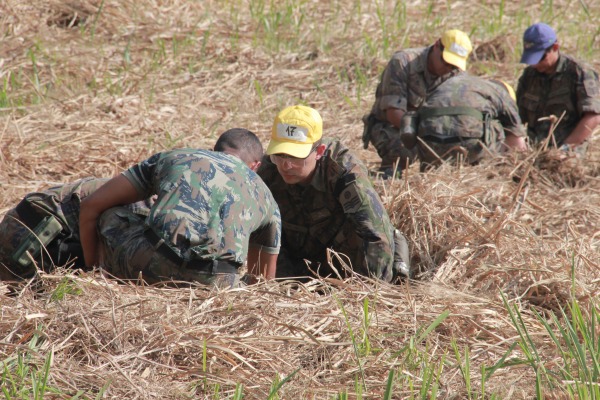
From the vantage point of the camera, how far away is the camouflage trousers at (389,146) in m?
6.58

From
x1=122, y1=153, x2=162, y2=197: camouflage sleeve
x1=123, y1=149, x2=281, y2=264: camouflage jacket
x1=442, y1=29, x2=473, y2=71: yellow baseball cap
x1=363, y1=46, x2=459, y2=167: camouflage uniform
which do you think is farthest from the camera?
x1=363, y1=46, x2=459, y2=167: camouflage uniform

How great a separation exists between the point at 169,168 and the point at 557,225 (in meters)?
2.63

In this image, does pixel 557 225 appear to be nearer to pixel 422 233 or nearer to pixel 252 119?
pixel 422 233

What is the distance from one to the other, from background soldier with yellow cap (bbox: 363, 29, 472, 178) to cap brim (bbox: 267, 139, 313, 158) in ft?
7.90

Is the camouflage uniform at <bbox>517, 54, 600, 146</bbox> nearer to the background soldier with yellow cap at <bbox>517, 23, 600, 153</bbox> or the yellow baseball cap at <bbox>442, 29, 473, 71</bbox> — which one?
the background soldier with yellow cap at <bbox>517, 23, 600, 153</bbox>

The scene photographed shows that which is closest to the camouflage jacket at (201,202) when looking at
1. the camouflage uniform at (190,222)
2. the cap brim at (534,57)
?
the camouflage uniform at (190,222)

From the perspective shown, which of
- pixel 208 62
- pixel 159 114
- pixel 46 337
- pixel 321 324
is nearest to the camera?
pixel 46 337

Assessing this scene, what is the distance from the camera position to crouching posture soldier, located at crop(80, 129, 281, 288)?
3641 mm

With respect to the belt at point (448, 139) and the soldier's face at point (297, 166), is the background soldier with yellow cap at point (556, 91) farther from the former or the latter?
the soldier's face at point (297, 166)

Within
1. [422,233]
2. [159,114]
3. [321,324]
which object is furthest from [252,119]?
[321,324]

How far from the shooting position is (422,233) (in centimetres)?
479

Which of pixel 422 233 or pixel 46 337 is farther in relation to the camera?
pixel 422 233

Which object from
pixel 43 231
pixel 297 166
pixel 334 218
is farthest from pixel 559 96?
pixel 43 231

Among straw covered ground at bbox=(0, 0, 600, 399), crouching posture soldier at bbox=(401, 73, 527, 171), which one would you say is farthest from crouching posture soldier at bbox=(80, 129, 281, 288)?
crouching posture soldier at bbox=(401, 73, 527, 171)
